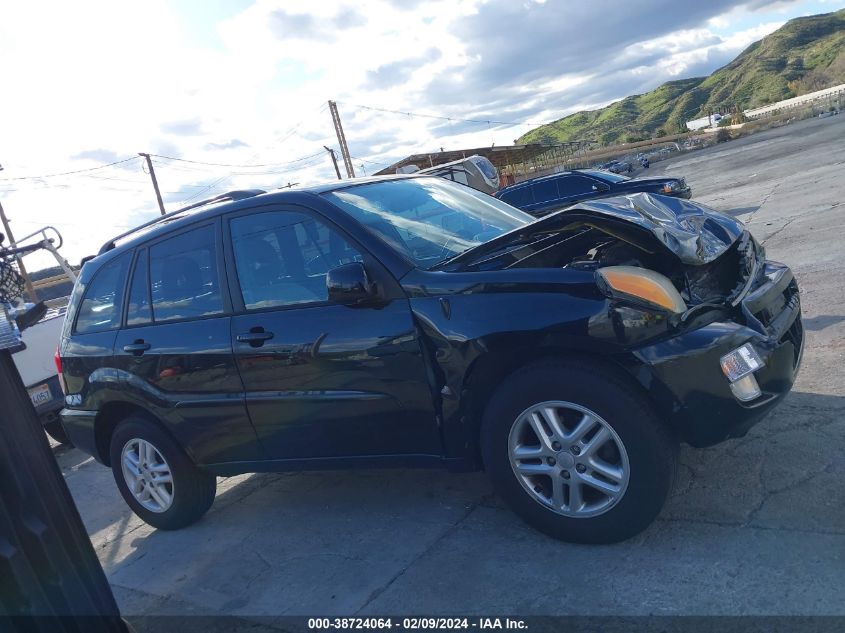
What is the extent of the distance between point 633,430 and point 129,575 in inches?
126

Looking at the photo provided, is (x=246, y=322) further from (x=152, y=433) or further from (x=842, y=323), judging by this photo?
(x=842, y=323)

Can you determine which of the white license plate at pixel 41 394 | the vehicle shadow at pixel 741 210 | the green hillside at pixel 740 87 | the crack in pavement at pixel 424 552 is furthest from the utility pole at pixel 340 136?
the green hillside at pixel 740 87

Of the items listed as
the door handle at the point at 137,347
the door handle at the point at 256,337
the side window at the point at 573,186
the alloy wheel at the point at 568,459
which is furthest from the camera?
the side window at the point at 573,186

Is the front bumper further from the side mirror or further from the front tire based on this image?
the side mirror

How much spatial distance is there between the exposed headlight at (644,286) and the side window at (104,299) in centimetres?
331

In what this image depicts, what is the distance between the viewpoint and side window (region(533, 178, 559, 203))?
54.3 ft

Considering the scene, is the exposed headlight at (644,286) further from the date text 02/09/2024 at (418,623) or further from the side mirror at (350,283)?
the date text 02/09/2024 at (418,623)

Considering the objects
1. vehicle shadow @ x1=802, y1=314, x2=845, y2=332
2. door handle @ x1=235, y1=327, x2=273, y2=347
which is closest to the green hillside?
vehicle shadow @ x1=802, y1=314, x2=845, y2=332

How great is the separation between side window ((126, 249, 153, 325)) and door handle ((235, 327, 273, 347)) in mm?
972

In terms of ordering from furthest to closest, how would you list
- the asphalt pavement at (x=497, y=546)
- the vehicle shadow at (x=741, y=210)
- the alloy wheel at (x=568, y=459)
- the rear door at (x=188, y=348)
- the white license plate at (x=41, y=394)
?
the vehicle shadow at (x=741, y=210) < the white license plate at (x=41, y=394) < the rear door at (x=188, y=348) < the alloy wheel at (x=568, y=459) < the asphalt pavement at (x=497, y=546)

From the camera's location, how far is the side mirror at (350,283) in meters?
3.29

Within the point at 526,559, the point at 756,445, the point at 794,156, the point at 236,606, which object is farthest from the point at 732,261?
the point at 794,156

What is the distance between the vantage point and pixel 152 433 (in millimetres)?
4531

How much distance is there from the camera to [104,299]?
4812 mm
